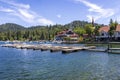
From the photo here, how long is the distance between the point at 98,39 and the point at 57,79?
438ft

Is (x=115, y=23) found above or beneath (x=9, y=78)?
above

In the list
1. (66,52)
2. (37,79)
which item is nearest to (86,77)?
(37,79)

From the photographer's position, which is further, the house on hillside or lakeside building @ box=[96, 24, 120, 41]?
the house on hillside

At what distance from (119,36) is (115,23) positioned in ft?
31.2

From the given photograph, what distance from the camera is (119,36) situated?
157 meters

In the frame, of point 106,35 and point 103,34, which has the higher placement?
point 103,34

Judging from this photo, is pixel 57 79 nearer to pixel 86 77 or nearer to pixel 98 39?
pixel 86 77

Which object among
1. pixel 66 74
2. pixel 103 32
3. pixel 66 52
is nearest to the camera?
pixel 66 74

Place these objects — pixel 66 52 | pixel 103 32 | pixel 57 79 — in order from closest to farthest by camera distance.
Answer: pixel 57 79, pixel 66 52, pixel 103 32

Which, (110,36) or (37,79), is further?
(110,36)

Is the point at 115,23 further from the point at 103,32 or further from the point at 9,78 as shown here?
the point at 9,78

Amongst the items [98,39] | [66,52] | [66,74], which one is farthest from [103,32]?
[66,74]

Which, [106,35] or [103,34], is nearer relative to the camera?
[106,35]

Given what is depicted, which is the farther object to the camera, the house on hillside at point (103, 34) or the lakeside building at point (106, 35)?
the house on hillside at point (103, 34)
